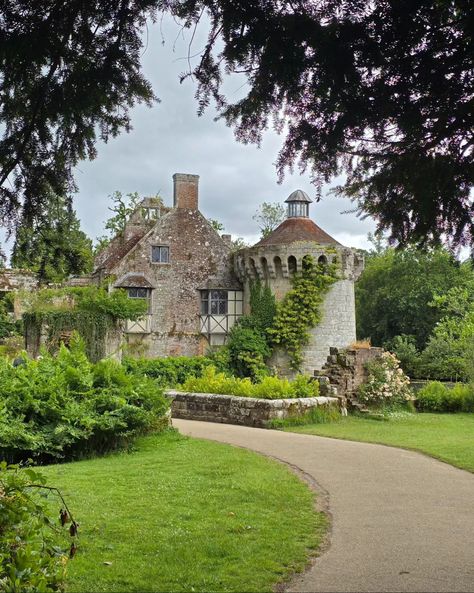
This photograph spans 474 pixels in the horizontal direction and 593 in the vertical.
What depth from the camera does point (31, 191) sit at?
5.45 m

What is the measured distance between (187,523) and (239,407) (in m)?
10.0

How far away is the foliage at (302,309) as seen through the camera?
29844 millimetres

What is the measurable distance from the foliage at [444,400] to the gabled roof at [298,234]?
407 inches

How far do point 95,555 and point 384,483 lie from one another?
14.8 feet

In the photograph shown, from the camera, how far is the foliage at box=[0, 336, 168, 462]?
1042 centimetres

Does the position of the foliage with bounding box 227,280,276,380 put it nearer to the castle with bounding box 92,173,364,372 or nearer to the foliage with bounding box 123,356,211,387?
the castle with bounding box 92,173,364,372

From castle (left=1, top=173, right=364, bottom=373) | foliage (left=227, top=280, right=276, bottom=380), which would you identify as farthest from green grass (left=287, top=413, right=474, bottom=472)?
castle (left=1, top=173, right=364, bottom=373)

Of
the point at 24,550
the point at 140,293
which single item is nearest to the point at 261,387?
the point at 24,550

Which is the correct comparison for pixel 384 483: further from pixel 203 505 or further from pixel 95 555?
pixel 95 555

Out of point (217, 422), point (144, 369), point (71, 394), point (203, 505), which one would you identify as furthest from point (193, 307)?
point (203, 505)

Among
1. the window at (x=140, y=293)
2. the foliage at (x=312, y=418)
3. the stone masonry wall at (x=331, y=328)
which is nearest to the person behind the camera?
the foliage at (x=312, y=418)

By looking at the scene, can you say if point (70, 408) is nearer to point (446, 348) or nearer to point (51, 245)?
point (51, 245)

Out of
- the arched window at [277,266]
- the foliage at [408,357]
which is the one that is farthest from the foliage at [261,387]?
the foliage at [408,357]

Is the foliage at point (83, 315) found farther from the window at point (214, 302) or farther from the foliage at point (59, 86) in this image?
the foliage at point (59, 86)
